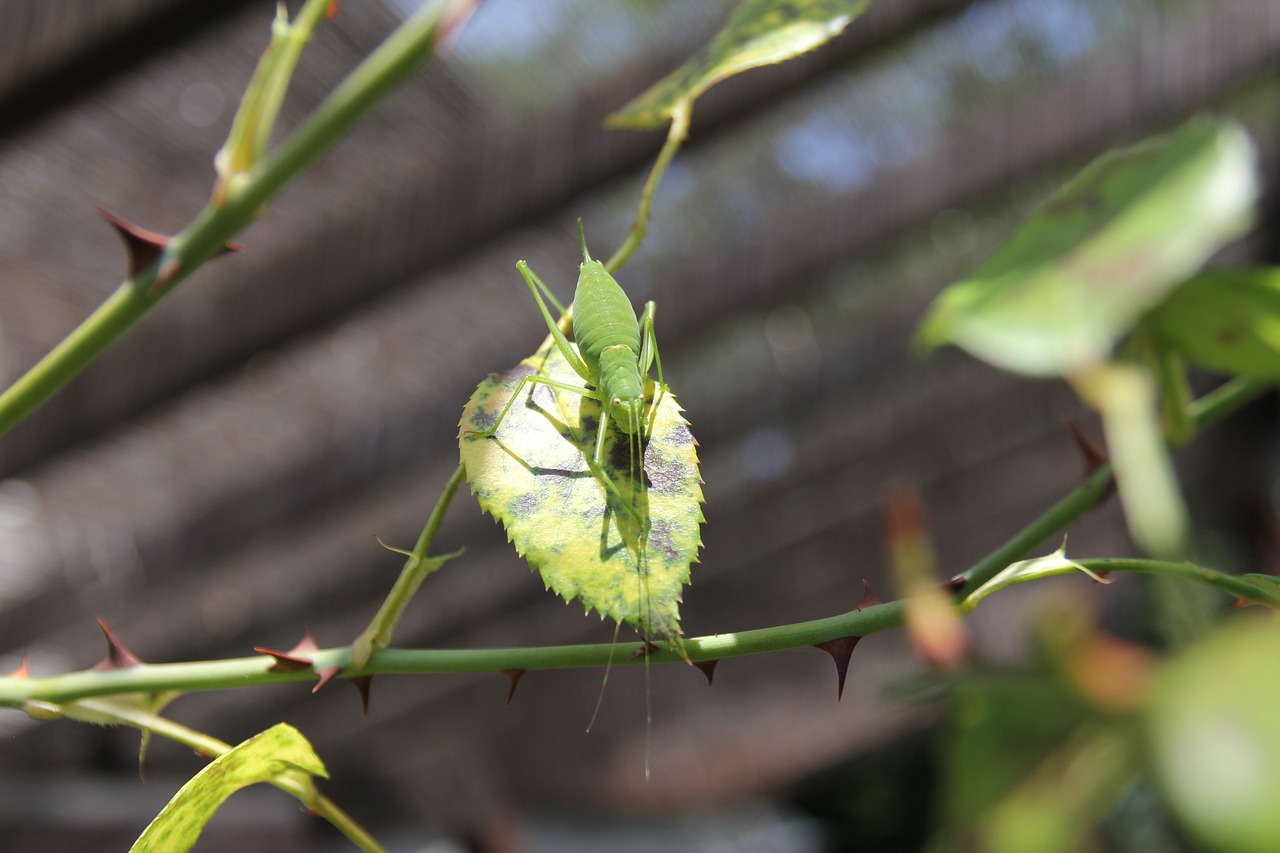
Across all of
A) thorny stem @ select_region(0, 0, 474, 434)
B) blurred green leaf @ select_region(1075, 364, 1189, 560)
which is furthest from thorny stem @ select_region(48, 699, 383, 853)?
blurred green leaf @ select_region(1075, 364, 1189, 560)

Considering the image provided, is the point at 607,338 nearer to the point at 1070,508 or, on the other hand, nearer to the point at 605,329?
the point at 605,329

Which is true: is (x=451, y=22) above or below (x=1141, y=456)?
above

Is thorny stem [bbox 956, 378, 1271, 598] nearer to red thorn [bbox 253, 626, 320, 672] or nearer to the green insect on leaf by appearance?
the green insect on leaf

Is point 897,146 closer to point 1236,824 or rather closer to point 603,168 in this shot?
point 603,168

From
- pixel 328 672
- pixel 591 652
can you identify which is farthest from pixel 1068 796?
pixel 328 672

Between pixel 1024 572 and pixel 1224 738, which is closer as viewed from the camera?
pixel 1224 738

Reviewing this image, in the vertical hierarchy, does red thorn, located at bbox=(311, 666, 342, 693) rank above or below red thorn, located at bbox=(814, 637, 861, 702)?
above

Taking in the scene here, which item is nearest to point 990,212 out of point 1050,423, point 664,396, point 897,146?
point 897,146
